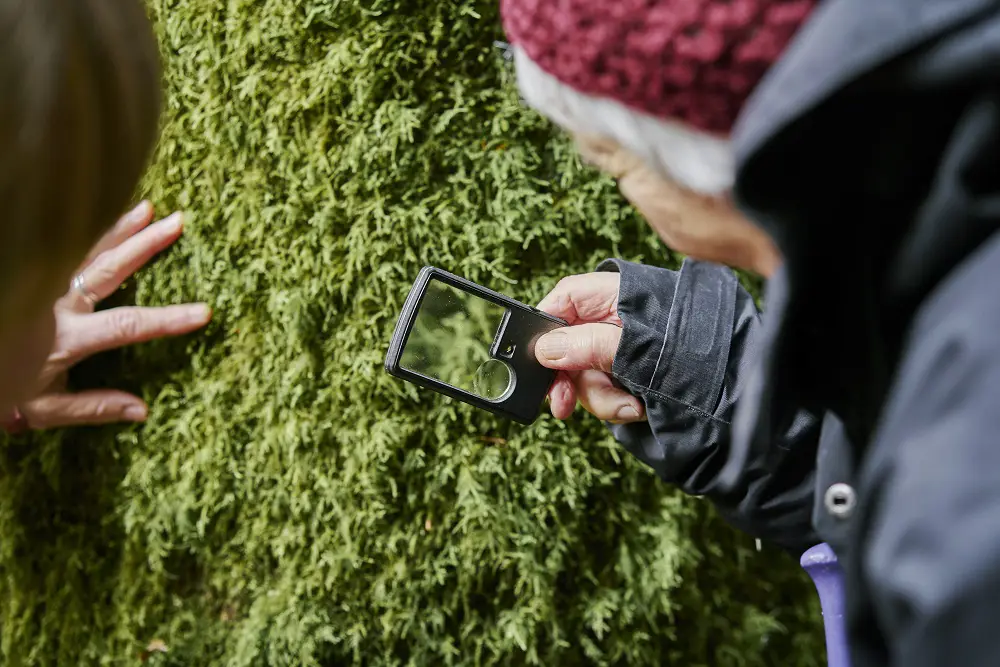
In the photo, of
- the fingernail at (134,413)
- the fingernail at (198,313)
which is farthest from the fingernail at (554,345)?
the fingernail at (134,413)

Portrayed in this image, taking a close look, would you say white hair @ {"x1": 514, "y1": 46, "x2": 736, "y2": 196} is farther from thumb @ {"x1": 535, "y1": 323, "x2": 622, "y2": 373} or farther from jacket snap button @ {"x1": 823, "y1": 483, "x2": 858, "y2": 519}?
thumb @ {"x1": 535, "y1": 323, "x2": 622, "y2": 373}

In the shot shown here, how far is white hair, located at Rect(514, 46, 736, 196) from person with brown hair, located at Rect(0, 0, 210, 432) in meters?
0.32

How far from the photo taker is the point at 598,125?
69 centimetres

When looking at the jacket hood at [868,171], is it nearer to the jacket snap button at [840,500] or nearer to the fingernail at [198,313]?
the jacket snap button at [840,500]

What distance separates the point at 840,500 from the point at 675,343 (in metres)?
0.32

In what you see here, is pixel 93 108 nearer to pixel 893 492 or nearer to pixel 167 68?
pixel 893 492

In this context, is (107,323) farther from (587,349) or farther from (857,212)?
(857,212)

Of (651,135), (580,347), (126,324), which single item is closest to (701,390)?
(580,347)

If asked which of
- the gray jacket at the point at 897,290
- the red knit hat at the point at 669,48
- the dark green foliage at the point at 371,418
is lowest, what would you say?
the dark green foliage at the point at 371,418

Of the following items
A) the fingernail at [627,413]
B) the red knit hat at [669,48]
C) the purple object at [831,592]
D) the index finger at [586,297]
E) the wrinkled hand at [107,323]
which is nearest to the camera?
the red knit hat at [669,48]

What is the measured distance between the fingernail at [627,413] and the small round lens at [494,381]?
17 cm

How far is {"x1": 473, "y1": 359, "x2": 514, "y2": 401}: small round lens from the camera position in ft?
3.90

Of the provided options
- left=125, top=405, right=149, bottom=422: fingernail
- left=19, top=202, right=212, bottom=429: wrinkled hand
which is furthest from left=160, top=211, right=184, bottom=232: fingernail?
left=125, top=405, right=149, bottom=422: fingernail

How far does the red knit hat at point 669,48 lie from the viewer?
0.56m
